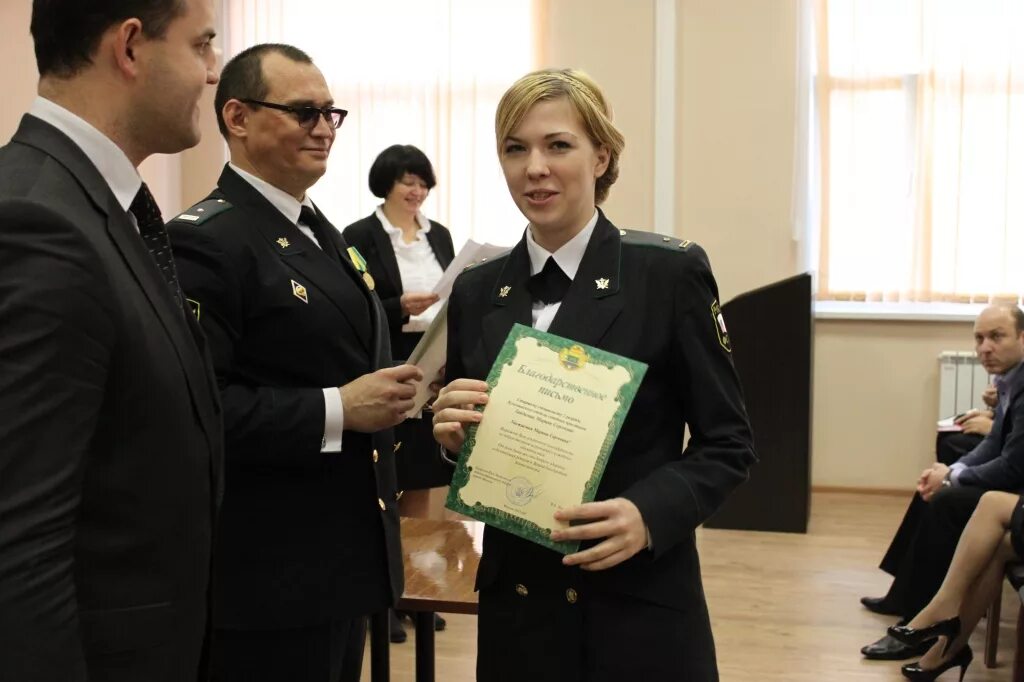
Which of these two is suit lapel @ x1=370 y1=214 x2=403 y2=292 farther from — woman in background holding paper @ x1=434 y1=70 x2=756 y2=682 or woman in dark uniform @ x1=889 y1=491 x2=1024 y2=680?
woman in background holding paper @ x1=434 y1=70 x2=756 y2=682

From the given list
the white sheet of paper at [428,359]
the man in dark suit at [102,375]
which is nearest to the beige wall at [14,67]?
the white sheet of paper at [428,359]

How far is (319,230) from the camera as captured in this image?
6.30 feet

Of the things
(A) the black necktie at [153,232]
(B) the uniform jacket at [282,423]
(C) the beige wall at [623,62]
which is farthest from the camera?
(C) the beige wall at [623,62]

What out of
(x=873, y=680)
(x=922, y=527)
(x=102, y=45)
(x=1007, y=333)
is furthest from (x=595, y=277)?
(x=1007, y=333)

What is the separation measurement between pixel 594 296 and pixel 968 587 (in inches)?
106

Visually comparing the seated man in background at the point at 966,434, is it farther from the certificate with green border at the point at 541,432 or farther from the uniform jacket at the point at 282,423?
the certificate with green border at the point at 541,432

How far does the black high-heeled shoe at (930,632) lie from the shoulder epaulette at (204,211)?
2837 millimetres

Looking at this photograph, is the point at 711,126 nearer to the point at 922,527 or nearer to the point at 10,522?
the point at 922,527

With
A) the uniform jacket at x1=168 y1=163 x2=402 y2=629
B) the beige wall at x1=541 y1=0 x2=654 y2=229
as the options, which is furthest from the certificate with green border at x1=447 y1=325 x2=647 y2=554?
the beige wall at x1=541 y1=0 x2=654 y2=229

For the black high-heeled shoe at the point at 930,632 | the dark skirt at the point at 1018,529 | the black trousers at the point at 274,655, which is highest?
the black trousers at the point at 274,655

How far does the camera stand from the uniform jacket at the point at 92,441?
916 millimetres

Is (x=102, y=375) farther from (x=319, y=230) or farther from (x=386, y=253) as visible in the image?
(x=386, y=253)

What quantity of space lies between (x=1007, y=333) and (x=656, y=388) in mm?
3246

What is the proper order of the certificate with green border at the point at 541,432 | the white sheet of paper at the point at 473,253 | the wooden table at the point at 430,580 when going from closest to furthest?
the certificate with green border at the point at 541,432
the wooden table at the point at 430,580
the white sheet of paper at the point at 473,253
